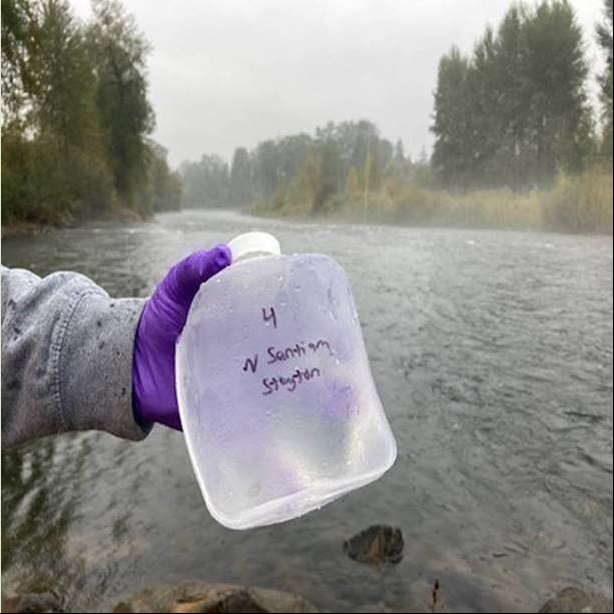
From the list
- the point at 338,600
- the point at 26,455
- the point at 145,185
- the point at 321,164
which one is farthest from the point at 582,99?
the point at 26,455

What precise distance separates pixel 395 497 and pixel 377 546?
634mm

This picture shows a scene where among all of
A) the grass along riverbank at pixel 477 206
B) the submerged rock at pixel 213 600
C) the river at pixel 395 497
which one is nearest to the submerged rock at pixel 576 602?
the river at pixel 395 497

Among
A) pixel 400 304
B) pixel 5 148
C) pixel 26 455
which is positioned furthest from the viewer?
pixel 400 304

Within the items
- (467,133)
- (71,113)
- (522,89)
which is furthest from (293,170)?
(467,133)

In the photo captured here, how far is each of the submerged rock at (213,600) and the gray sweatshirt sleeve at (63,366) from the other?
2.72 m

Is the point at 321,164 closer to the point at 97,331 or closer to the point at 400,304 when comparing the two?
the point at 97,331

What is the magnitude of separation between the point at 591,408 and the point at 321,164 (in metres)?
4.00

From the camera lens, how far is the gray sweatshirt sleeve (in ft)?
2.79

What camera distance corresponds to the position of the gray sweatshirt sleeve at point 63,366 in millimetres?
851

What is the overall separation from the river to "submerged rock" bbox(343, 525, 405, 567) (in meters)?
0.06

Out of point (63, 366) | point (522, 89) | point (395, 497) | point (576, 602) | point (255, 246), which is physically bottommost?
point (576, 602)

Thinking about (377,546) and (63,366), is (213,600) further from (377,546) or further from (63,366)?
(63,366)

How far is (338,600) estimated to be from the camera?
355 centimetres

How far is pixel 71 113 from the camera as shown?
159 cm
